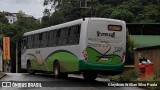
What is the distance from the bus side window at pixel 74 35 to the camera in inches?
787

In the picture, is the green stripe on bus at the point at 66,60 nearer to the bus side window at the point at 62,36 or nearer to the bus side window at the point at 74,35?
the bus side window at the point at 62,36

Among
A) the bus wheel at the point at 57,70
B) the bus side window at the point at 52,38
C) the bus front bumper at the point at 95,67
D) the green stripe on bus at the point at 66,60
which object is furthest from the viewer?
the bus side window at the point at 52,38

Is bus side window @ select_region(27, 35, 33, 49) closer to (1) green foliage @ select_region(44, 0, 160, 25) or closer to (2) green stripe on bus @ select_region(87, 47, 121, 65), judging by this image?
(2) green stripe on bus @ select_region(87, 47, 121, 65)

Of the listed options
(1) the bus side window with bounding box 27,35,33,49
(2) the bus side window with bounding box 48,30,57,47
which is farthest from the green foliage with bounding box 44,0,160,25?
(2) the bus side window with bounding box 48,30,57,47

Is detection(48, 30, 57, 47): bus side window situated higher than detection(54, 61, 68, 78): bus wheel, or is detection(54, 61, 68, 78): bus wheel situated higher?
detection(48, 30, 57, 47): bus side window

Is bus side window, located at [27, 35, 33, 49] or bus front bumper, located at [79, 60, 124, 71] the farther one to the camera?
bus side window, located at [27, 35, 33, 49]

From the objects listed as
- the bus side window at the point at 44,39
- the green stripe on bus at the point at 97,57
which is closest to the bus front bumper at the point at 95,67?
the green stripe on bus at the point at 97,57

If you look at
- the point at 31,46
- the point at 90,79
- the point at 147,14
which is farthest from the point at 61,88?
the point at 147,14

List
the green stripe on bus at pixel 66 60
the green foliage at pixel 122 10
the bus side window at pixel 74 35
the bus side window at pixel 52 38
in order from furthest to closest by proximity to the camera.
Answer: the green foliage at pixel 122 10
the bus side window at pixel 52 38
the green stripe on bus at pixel 66 60
the bus side window at pixel 74 35

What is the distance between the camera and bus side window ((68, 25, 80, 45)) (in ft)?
65.6

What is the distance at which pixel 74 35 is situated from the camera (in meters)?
20.4

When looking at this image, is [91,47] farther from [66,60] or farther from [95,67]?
[66,60]

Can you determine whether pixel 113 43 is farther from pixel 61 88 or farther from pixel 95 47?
pixel 61 88

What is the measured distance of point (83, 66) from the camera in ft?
63.0
